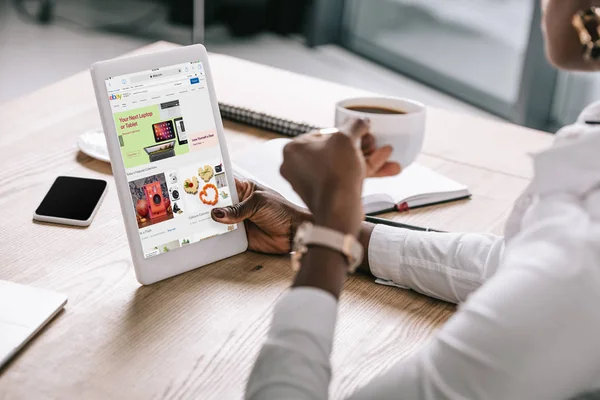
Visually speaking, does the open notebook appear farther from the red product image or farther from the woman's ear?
the woman's ear

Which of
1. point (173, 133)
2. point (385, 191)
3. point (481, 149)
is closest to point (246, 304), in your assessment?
point (173, 133)

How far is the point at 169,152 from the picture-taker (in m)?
1.09

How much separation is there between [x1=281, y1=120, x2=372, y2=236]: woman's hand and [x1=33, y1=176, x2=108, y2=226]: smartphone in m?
0.47

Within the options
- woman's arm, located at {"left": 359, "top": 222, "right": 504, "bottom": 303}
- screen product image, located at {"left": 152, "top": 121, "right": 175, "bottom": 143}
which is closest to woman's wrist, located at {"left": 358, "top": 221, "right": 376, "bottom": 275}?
woman's arm, located at {"left": 359, "top": 222, "right": 504, "bottom": 303}

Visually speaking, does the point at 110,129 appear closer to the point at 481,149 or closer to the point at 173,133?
the point at 173,133

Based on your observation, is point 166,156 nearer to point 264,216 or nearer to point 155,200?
point 155,200

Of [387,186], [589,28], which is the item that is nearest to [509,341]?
[589,28]

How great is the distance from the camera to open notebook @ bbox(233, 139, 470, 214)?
1.33m

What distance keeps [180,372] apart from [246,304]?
0.17 metres

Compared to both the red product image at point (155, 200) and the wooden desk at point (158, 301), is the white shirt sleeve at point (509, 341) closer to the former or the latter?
the wooden desk at point (158, 301)

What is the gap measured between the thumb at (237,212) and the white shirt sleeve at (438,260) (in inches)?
7.3

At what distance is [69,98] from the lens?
68.0 inches

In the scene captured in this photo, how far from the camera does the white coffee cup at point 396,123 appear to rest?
3.25 ft

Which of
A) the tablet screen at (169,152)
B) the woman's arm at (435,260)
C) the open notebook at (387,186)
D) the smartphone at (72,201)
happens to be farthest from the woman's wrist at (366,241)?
the smartphone at (72,201)
